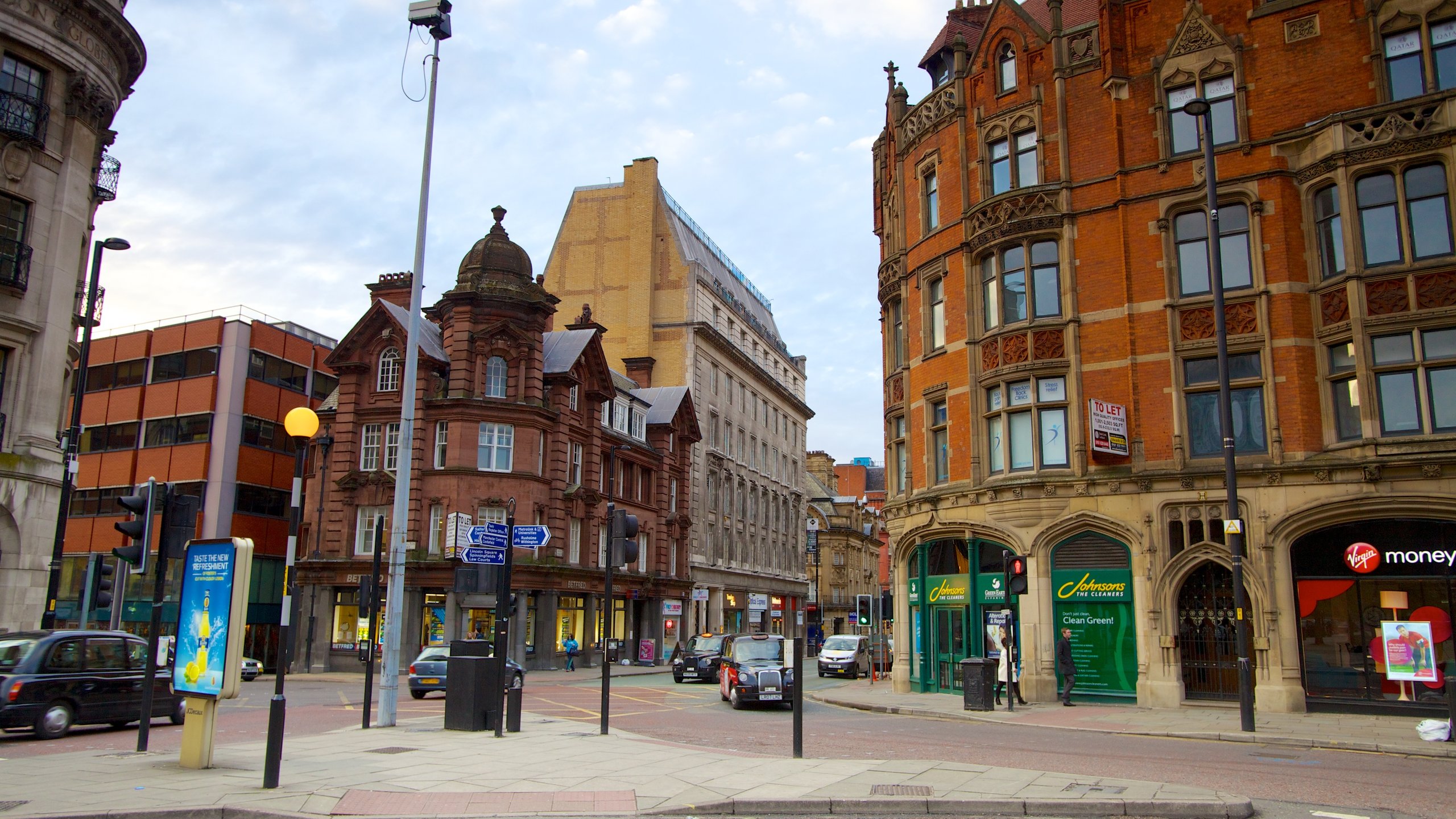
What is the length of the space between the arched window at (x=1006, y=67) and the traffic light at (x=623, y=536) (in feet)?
58.1

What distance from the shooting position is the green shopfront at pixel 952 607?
26297mm

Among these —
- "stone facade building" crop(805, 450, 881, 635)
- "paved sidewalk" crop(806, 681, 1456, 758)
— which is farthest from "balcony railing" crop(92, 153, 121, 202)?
"stone facade building" crop(805, 450, 881, 635)

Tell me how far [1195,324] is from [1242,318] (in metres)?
0.98

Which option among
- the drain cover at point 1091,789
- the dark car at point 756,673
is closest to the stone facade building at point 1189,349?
the dark car at point 756,673

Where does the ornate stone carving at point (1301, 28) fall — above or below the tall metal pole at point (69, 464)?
above

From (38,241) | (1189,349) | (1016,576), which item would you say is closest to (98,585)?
(38,241)

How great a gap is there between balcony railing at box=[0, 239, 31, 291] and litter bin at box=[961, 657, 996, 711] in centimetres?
2361

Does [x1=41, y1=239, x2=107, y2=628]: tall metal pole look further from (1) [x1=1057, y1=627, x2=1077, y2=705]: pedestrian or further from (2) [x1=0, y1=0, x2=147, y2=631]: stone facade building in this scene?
(1) [x1=1057, y1=627, x2=1077, y2=705]: pedestrian

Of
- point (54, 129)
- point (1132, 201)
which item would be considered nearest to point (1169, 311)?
point (1132, 201)

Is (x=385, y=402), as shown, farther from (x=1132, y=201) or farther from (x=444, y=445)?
(x=1132, y=201)

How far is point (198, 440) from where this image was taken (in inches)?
1826

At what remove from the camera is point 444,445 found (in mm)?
42938

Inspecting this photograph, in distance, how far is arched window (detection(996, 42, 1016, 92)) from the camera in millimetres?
28078

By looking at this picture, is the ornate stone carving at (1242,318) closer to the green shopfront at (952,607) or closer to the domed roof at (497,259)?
the green shopfront at (952,607)
